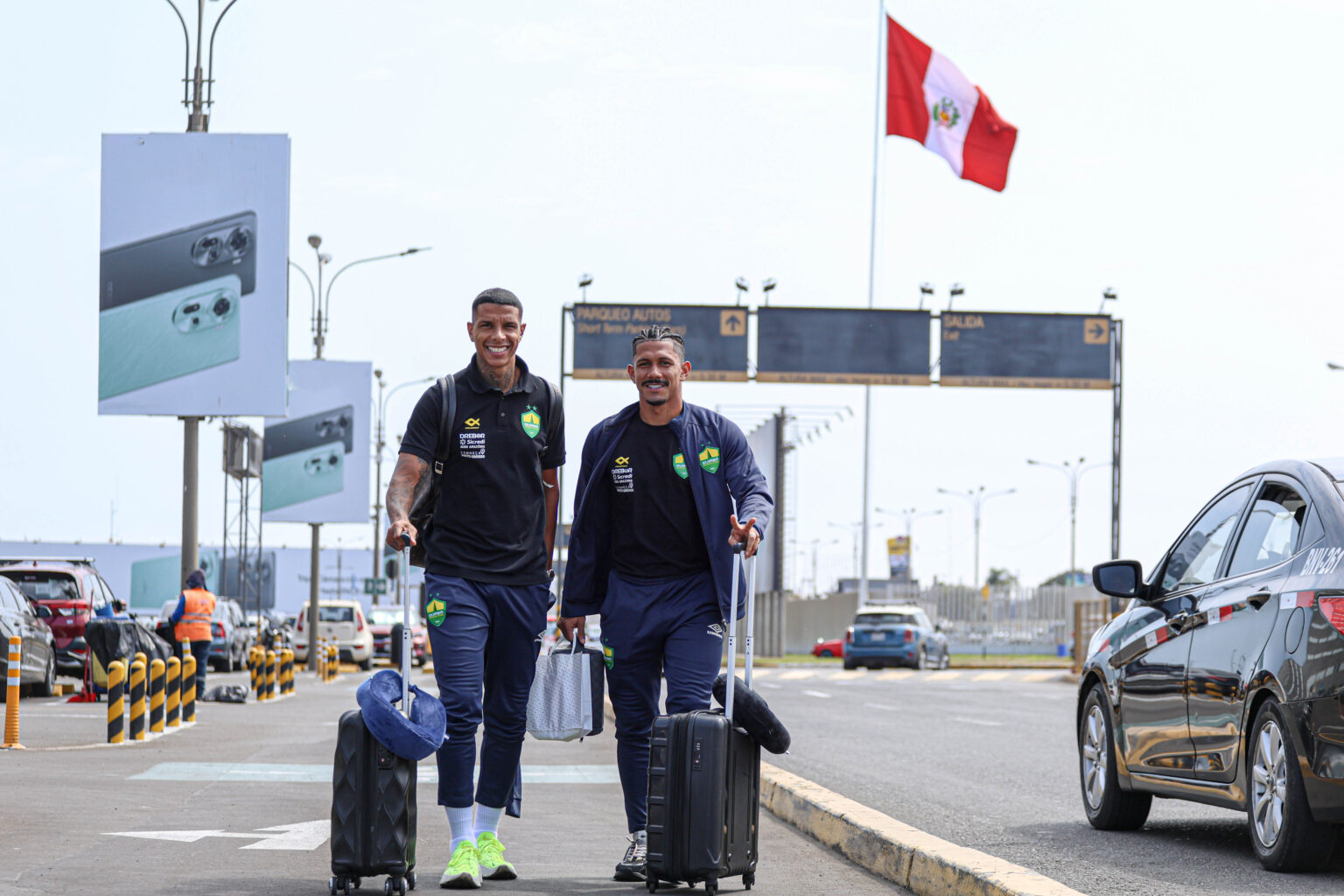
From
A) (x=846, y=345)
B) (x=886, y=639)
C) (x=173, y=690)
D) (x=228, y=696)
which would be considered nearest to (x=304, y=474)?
(x=846, y=345)

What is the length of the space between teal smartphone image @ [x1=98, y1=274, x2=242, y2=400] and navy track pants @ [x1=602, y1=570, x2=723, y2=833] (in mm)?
20967

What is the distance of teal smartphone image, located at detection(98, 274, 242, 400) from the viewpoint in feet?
85.7

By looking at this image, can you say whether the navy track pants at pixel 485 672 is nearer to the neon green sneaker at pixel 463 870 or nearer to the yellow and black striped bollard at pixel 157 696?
the neon green sneaker at pixel 463 870

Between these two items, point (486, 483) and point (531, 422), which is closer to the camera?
point (486, 483)

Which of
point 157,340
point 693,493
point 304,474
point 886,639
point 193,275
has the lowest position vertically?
point 886,639

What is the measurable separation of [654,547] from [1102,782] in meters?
3.08

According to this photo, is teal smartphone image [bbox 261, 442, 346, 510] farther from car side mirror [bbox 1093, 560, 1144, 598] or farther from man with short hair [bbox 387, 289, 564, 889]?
man with short hair [bbox 387, 289, 564, 889]

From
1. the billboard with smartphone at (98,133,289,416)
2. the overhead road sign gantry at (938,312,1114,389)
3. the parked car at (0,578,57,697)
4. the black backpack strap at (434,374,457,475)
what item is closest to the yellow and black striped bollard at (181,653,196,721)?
the parked car at (0,578,57,697)

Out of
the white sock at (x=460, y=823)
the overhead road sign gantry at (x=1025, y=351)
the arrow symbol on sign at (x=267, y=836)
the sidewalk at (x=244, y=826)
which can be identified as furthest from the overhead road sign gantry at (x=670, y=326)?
the white sock at (x=460, y=823)

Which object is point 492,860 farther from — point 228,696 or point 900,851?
point 228,696

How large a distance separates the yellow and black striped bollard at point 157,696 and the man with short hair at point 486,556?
8.99 meters

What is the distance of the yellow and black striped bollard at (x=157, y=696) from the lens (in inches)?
583

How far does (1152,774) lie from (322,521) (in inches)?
1584

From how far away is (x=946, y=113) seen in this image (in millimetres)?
39812
